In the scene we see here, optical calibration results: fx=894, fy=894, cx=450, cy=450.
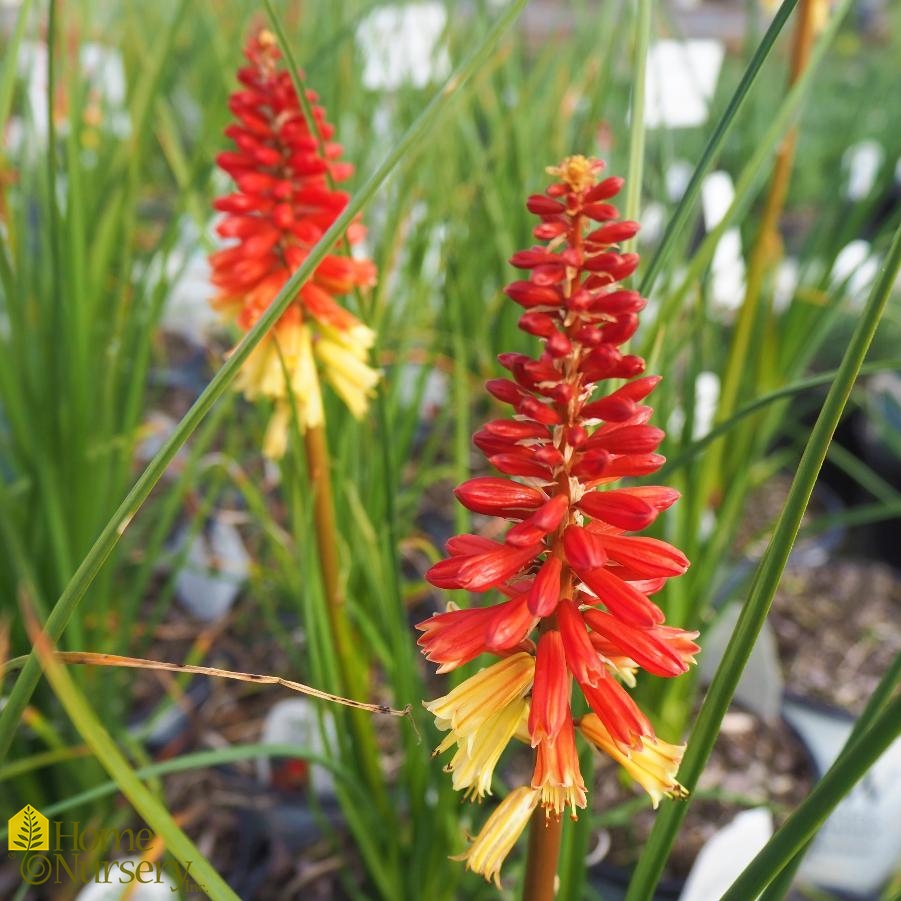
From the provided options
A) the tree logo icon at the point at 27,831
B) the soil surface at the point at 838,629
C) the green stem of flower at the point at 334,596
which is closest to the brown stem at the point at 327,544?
the green stem of flower at the point at 334,596

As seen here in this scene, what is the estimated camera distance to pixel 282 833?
1.30m

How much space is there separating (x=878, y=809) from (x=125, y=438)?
3.78 ft

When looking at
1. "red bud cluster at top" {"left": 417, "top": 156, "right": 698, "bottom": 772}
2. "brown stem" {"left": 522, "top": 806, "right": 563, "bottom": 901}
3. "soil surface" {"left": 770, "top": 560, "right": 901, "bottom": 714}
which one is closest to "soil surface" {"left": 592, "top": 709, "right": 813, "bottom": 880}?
"soil surface" {"left": 770, "top": 560, "right": 901, "bottom": 714}

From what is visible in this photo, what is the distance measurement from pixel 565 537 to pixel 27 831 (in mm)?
680

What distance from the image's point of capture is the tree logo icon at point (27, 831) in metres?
Answer: 0.85

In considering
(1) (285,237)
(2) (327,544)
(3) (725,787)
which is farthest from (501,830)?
(3) (725,787)

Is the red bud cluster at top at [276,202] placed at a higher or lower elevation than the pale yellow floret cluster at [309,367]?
higher

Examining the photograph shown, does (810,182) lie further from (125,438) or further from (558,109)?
(125,438)

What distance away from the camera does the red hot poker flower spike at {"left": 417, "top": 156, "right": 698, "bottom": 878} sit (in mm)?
527

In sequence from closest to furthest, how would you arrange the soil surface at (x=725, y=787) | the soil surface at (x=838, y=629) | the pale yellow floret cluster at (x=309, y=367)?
the pale yellow floret cluster at (x=309, y=367) < the soil surface at (x=725, y=787) < the soil surface at (x=838, y=629)

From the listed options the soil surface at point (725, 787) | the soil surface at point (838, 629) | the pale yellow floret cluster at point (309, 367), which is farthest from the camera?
the soil surface at point (838, 629)

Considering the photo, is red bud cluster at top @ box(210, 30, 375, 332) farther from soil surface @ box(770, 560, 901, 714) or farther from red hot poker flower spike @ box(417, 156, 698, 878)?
soil surface @ box(770, 560, 901, 714)

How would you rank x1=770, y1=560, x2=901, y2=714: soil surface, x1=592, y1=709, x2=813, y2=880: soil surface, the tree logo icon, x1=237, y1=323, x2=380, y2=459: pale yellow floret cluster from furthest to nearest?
x1=770, y1=560, x2=901, y2=714: soil surface → x1=592, y1=709, x2=813, y2=880: soil surface → x1=237, y1=323, x2=380, y2=459: pale yellow floret cluster → the tree logo icon

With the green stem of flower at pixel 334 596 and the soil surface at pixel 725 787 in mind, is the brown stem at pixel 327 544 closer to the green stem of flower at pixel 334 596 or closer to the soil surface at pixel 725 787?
the green stem of flower at pixel 334 596
